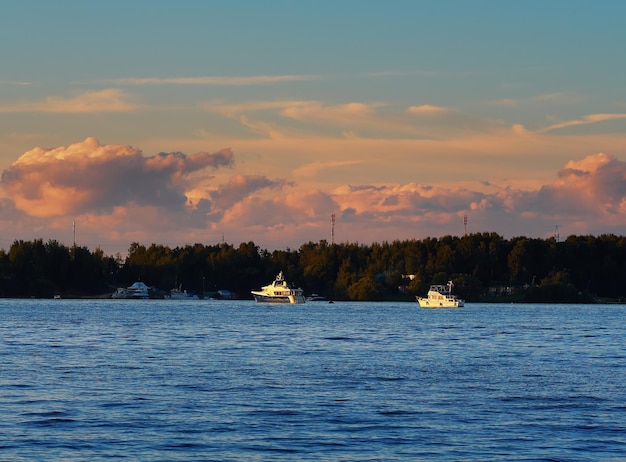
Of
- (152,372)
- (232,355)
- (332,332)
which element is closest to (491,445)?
(152,372)

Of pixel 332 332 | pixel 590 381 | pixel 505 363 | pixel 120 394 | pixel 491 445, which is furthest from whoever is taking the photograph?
pixel 332 332

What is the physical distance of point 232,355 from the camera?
81.5 meters

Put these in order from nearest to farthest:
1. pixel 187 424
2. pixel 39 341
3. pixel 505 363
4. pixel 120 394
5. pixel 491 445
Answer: pixel 491 445 < pixel 187 424 < pixel 120 394 < pixel 505 363 < pixel 39 341

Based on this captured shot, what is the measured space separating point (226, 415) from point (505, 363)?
33520 mm

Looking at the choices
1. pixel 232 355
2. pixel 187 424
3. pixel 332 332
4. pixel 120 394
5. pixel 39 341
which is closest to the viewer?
pixel 187 424

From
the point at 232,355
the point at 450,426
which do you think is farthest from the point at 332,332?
the point at 450,426

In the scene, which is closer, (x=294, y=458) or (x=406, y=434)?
(x=294, y=458)

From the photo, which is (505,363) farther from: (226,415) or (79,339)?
(79,339)

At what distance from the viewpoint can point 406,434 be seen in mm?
41531

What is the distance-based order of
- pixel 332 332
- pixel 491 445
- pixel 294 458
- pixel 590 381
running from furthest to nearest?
pixel 332 332
pixel 590 381
pixel 491 445
pixel 294 458

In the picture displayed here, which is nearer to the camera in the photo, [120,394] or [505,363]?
[120,394]

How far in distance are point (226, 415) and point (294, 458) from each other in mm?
9786

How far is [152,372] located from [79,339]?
40.0 meters

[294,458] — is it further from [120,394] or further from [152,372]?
[152,372]
